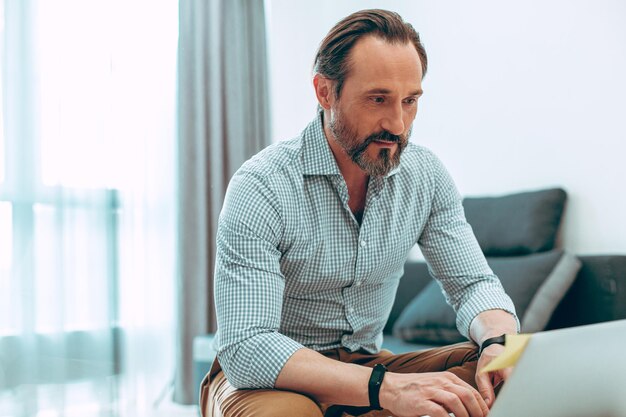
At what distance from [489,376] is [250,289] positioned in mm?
443

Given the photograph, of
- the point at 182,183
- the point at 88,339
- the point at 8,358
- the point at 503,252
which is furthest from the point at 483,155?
the point at 8,358

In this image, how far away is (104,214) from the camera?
10.3 feet

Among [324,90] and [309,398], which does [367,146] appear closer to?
[324,90]

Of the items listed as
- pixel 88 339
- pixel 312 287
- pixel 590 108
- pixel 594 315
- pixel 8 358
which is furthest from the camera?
pixel 88 339

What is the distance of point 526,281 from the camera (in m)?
2.34

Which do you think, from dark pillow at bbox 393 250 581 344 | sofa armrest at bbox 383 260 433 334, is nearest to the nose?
dark pillow at bbox 393 250 581 344

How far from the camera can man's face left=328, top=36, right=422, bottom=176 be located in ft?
4.54

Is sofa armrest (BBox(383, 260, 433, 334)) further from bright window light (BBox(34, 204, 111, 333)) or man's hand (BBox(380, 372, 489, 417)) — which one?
man's hand (BBox(380, 372, 489, 417))

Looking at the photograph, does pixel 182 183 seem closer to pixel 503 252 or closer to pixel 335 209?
pixel 503 252

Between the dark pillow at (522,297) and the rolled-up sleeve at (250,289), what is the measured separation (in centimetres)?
121

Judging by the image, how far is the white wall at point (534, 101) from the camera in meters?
2.47

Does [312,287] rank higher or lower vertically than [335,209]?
lower

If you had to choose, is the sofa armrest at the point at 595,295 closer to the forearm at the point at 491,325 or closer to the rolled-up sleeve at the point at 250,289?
the forearm at the point at 491,325

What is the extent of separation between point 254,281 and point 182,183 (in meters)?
2.26
